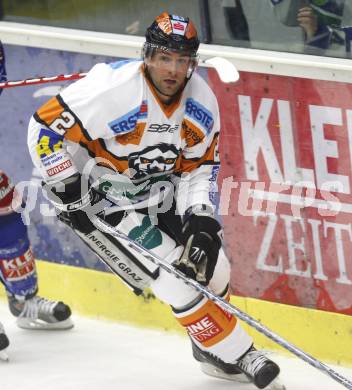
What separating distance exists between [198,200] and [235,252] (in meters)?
0.70

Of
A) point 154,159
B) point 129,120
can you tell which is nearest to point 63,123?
point 129,120

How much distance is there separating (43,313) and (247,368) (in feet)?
3.92

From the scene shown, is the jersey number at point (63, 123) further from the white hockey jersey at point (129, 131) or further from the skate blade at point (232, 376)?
the skate blade at point (232, 376)

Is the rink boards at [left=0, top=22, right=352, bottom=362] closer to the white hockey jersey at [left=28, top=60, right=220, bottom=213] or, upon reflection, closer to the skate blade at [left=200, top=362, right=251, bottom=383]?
the skate blade at [left=200, top=362, right=251, bottom=383]

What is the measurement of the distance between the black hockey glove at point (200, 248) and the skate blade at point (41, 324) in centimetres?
111

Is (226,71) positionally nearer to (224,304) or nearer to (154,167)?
(154,167)

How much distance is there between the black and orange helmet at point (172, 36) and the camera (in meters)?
4.30

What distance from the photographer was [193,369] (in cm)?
482

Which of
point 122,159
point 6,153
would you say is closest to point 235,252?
point 122,159

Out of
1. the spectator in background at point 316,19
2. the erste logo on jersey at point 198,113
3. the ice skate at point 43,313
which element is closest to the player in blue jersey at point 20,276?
the ice skate at point 43,313

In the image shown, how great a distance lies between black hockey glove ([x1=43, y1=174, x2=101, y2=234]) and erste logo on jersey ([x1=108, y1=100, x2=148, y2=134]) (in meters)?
0.21

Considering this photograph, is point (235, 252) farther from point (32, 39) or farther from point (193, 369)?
point (32, 39)

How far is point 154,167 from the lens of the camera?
14.7ft

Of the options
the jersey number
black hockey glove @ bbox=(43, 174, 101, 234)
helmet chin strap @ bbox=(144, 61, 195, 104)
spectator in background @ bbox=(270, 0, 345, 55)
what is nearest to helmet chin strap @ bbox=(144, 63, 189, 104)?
helmet chin strap @ bbox=(144, 61, 195, 104)
